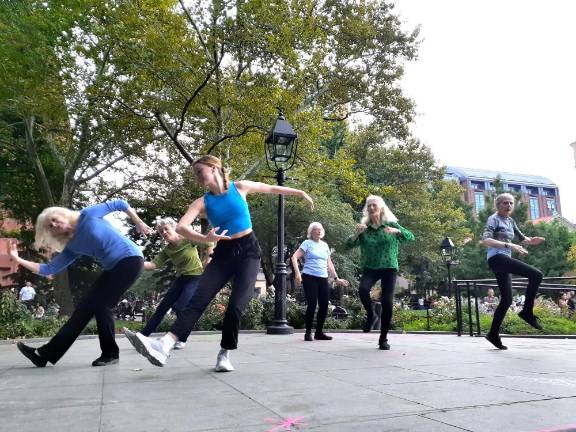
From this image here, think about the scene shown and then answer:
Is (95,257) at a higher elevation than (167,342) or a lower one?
higher

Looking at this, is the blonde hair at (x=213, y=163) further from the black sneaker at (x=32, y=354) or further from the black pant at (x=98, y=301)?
the black sneaker at (x=32, y=354)

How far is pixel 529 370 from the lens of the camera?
438 centimetres

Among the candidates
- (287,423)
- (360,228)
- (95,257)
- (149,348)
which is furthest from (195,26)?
(287,423)

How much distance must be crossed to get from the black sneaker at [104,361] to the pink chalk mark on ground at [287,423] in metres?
3.07

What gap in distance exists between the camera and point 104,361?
5180 millimetres

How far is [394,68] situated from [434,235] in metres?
15.0

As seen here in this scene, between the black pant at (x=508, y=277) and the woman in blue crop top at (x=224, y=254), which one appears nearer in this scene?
the woman in blue crop top at (x=224, y=254)

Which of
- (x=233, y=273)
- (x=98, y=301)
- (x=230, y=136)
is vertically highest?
(x=230, y=136)

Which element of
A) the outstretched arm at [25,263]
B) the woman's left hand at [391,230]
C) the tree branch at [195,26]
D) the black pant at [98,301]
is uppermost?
the tree branch at [195,26]

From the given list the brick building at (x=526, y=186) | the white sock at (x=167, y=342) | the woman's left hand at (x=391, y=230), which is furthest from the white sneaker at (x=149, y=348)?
the brick building at (x=526, y=186)

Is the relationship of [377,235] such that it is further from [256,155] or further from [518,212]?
[518,212]

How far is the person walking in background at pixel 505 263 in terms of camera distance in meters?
6.02

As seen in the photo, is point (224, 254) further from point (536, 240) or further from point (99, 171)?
point (99, 171)

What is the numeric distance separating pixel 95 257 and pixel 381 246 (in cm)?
336
